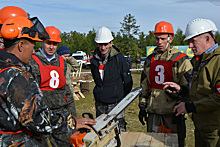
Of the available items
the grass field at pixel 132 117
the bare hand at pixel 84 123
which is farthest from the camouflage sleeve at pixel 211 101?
the grass field at pixel 132 117

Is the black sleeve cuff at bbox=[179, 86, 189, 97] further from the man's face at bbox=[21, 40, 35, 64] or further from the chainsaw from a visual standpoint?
the man's face at bbox=[21, 40, 35, 64]

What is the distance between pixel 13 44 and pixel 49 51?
5.27 ft

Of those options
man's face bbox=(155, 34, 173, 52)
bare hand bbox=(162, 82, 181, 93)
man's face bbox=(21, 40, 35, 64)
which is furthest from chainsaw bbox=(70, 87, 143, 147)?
man's face bbox=(155, 34, 173, 52)

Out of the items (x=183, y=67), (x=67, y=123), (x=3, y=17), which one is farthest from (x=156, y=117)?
(x=3, y=17)

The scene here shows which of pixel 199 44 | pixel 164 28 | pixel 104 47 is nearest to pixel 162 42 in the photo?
pixel 164 28

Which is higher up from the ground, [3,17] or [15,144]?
[3,17]

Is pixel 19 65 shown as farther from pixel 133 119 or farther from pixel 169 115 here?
pixel 133 119

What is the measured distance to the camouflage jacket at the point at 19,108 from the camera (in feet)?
4.77

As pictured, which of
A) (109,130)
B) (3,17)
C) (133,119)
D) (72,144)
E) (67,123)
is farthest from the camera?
(133,119)

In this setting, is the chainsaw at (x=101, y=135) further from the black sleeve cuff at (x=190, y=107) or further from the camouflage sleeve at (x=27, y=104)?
the black sleeve cuff at (x=190, y=107)

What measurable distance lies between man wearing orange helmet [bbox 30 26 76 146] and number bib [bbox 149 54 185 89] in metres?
1.45

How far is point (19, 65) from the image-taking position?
1.56 meters

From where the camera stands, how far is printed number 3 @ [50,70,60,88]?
3045 millimetres

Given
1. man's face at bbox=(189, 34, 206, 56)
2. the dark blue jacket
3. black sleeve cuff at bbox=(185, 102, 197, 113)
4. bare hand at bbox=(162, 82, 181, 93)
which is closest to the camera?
black sleeve cuff at bbox=(185, 102, 197, 113)
